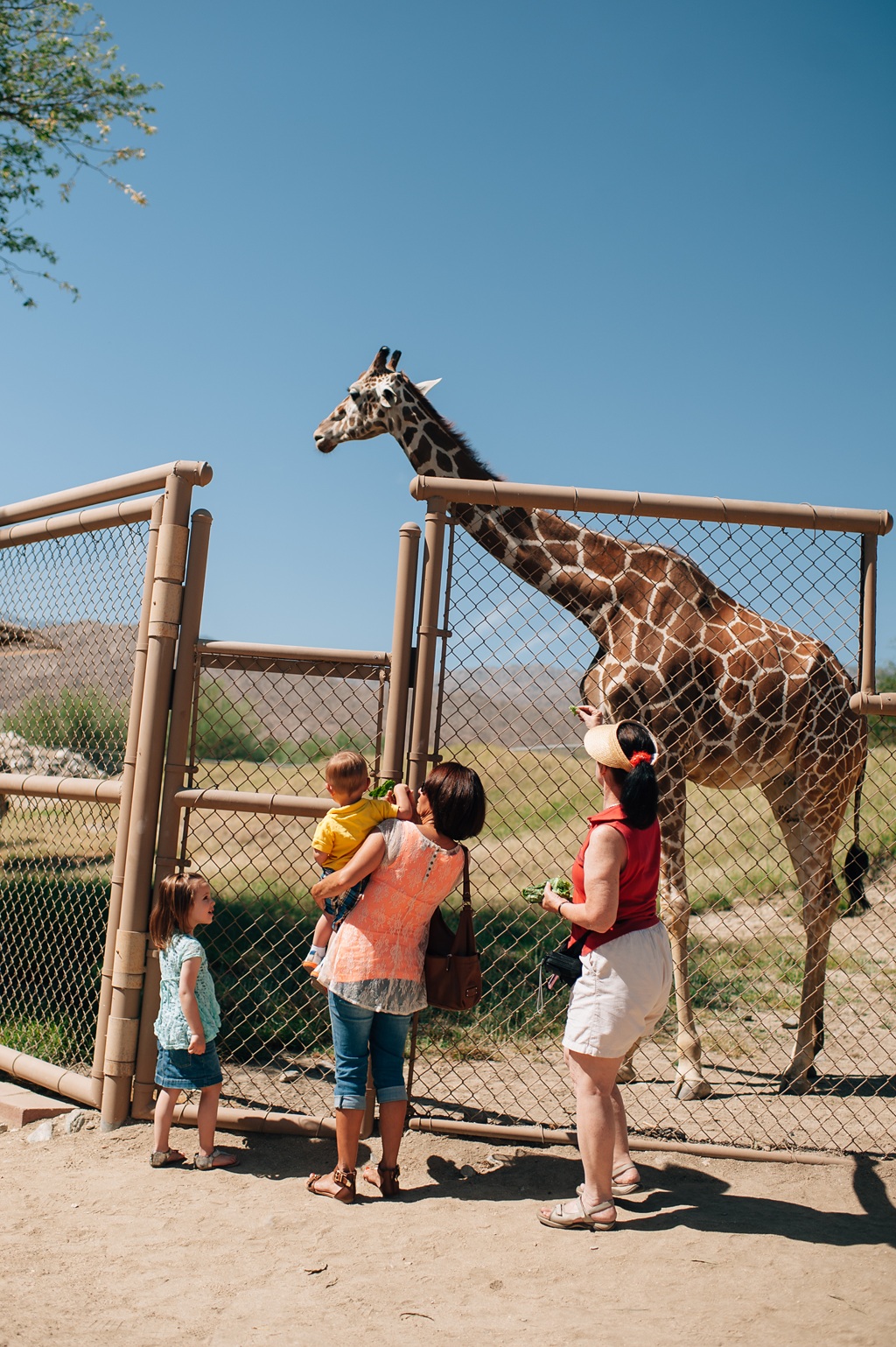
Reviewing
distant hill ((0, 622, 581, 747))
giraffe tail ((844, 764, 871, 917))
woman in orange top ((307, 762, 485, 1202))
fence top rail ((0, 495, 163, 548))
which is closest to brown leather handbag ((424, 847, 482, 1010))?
woman in orange top ((307, 762, 485, 1202))

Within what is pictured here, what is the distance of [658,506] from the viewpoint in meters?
3.68

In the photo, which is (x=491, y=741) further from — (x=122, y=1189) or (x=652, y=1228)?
(x=122, y=1189)

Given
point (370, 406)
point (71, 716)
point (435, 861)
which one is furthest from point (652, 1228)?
point (370, 406)

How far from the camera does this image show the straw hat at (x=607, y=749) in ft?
10.1

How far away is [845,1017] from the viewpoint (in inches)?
260

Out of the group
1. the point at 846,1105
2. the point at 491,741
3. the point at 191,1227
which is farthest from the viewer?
the point at 846,1105

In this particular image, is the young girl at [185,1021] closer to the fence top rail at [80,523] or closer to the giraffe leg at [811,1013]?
the fence top rail at [80,523]

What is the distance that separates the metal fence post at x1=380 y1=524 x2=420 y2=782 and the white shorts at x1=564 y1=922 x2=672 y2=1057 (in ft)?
3.42

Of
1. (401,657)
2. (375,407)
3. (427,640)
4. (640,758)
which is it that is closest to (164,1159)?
(401,657)

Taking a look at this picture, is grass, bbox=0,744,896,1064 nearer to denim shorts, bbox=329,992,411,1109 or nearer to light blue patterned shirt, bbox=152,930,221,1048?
light blue patterned shirt, bbox=152,930,221,1048

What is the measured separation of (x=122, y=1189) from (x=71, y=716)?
221 centimetres

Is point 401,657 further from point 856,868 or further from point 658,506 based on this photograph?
point 856,868

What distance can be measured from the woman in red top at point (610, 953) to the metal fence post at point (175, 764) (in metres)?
1.64

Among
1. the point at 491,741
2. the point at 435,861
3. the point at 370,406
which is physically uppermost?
the point at 370,406
